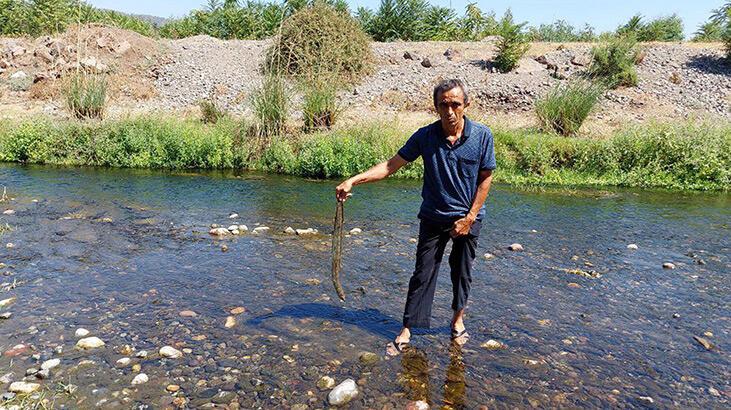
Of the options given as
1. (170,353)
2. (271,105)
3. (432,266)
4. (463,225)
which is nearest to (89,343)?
(170,353)

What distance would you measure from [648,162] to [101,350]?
13.0 meters

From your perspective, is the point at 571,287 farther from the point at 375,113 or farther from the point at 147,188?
the point at 375,113

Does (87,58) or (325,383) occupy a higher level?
(87,58)

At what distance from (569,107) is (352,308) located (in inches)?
460

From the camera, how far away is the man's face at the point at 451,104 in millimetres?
4176

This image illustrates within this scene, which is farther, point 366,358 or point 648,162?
point 648,162

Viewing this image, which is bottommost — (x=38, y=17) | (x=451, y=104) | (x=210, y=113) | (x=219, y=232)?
(x=219, y=232)

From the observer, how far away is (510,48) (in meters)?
22.0

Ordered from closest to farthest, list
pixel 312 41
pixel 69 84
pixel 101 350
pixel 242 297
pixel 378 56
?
pixel 101 350
pixel 242 297
pixel 69 84
pixel 312 41
pixel 378 56

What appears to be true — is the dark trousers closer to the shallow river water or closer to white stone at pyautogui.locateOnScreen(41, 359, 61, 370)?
the shallow river water

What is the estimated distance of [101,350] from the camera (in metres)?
4.71

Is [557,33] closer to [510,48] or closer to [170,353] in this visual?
[510,48]

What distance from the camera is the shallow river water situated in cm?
431

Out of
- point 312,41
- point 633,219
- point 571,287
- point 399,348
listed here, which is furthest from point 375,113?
point 399,348
